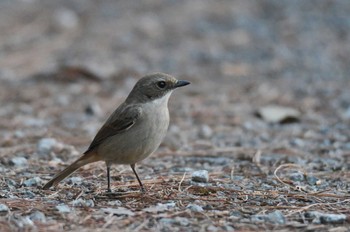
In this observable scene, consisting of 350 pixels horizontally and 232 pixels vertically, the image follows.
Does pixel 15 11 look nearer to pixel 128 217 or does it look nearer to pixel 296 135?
pixel 296 135

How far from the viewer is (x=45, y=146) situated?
8.55 meters

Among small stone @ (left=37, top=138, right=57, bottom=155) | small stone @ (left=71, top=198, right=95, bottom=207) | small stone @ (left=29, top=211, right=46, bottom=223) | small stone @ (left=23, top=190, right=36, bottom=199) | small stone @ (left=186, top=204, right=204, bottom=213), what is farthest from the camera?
small stone @ (left=37, top=138, right=57, bottom=155)

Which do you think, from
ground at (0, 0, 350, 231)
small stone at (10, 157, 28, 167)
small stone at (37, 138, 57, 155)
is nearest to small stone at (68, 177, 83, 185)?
ground at (0, 0, 350, 231)

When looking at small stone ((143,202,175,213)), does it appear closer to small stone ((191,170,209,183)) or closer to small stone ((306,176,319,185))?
small stone ((191,170,209,183))

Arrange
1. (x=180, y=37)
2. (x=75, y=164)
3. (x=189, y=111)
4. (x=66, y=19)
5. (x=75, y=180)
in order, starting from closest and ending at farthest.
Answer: (x=75, y=164)
(x=75, y=180)
(x=189, y=111)
(x=180, y=37)
(x=66, y=19)

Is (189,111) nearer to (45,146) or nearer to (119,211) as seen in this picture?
(45,146)

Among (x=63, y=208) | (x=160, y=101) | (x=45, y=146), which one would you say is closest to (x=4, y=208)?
(x=63, y=208)

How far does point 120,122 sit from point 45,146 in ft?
7.16

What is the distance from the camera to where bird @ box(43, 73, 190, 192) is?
6418 millimetres

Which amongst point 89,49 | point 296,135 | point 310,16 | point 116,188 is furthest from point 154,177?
point 310,16

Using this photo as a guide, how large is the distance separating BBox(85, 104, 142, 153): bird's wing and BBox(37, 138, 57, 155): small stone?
72.6 inches

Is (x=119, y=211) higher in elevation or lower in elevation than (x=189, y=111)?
lower

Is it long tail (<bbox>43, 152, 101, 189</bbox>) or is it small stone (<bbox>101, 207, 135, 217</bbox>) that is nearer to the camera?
small stone (<bbox>101, 207, 135, 217</bbox>)

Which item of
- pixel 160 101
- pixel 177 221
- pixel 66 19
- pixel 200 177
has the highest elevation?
pixel 66 19
